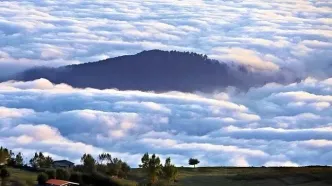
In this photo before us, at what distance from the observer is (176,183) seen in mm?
193500

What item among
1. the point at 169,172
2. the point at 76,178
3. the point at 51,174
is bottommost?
the point at 76,178

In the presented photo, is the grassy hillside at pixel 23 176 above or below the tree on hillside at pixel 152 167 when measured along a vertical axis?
below

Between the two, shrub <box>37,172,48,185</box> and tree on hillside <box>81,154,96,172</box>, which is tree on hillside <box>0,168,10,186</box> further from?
tree on hillside <box>81,154,96,172</box>

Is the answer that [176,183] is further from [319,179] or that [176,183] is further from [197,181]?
[319,179]

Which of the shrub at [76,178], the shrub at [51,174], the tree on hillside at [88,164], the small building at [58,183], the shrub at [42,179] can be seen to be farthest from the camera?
the tree on hillside at [88,164]

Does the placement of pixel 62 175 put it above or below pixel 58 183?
above

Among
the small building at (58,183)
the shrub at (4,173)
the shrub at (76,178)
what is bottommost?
the small building at (58,183)

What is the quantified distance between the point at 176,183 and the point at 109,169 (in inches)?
454

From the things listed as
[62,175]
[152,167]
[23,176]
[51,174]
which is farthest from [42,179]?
[152,167]

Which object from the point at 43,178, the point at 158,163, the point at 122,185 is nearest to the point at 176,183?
the point at 158,163

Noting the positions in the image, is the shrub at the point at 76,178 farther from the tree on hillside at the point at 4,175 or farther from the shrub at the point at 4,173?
the shrub at the point at 4,173

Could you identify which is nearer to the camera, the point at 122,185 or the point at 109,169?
the point at 122,185

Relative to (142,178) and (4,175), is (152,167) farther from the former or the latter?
(4,175)

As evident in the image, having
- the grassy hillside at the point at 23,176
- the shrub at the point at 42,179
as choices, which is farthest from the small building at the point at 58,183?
the grassy hillside at the point at 23,176
